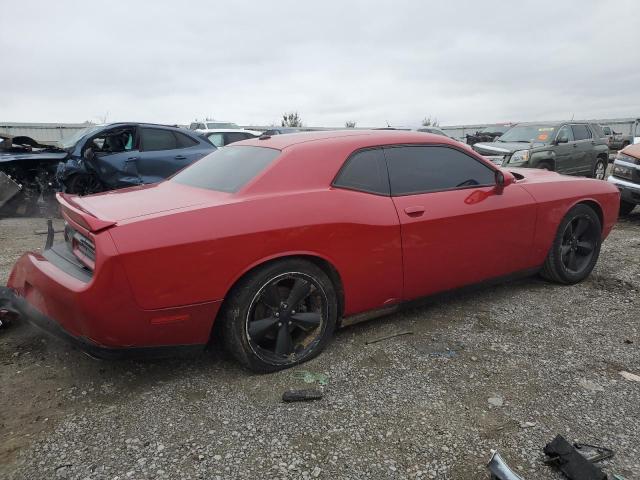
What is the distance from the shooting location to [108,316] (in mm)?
2473

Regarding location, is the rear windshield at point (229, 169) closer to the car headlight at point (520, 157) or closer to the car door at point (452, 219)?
the car door at point (452, 219)

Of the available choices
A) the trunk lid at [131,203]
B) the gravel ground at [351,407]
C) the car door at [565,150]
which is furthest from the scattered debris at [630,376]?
the car door at [565,150]

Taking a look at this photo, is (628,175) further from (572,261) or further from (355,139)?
(355,139)

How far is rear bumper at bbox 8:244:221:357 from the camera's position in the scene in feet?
8.04

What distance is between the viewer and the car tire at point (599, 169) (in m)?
11.7

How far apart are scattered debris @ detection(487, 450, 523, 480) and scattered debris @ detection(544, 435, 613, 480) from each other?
8.9 inches

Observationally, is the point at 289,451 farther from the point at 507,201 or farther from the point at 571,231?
the point at 571,231

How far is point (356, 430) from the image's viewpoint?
2438 mm

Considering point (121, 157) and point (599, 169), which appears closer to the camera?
point (121, 157)

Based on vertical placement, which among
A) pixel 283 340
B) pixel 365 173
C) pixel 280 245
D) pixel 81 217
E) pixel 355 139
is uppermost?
pixel 355 139

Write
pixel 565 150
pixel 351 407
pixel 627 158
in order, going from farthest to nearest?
pixel 565 150
pixel 627 158
pixel 351 407

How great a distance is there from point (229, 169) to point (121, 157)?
5.10 meters

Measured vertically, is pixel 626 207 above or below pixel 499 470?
below

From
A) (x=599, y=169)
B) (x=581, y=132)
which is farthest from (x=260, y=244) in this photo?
(x=599, y=169)
